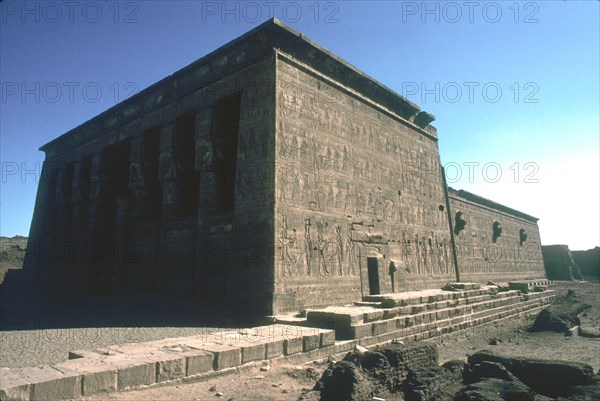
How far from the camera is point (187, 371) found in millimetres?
4098

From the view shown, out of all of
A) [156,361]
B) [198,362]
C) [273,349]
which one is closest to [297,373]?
[273,349]

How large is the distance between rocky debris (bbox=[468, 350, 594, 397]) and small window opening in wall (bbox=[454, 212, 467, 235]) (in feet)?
45.5

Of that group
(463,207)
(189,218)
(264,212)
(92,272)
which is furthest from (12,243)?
(463,207)

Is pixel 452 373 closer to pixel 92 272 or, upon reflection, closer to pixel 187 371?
pixel 187 371

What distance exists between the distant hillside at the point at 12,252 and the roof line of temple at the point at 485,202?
95.7 ft

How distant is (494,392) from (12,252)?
32020mm

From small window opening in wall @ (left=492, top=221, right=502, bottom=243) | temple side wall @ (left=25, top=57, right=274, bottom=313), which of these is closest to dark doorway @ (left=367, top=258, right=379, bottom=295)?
temple side wall @ (left=25, top=57, right=274, bottom=313)

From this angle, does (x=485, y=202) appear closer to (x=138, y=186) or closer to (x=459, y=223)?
(x=459, y=223)

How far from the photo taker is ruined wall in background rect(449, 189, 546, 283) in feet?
61.6

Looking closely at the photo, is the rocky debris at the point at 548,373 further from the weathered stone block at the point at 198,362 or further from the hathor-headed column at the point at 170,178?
the hathor-headed column at the point at 170,178

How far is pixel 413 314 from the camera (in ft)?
28.0

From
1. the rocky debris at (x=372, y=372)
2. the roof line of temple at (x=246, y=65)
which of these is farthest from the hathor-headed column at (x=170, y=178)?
the rocky debris at (x=372, y=372)

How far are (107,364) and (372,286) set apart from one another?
28.1 ft

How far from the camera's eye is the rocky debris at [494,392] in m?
3.76
